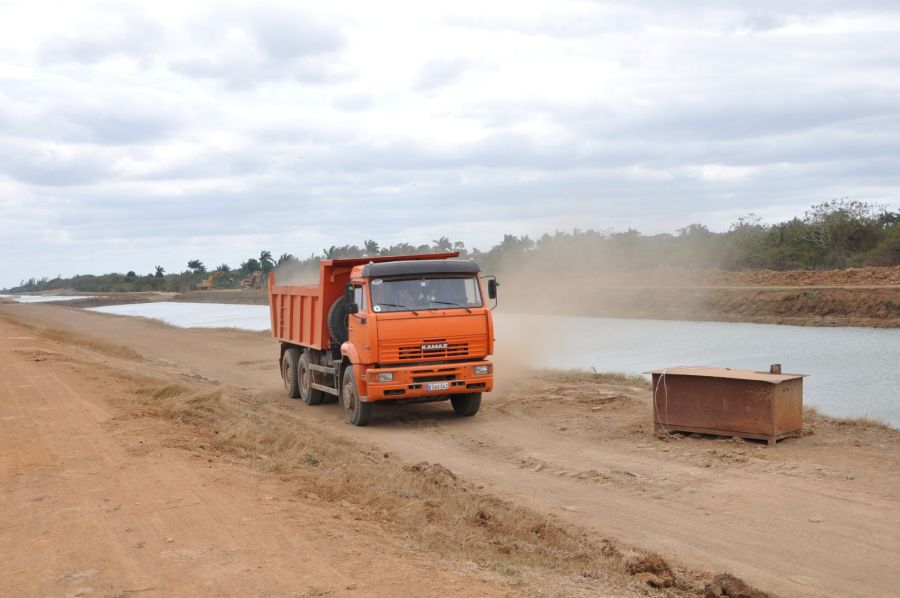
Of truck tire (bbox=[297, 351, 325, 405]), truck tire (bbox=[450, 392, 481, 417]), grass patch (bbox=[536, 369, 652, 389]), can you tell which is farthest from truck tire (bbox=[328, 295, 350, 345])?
grass patch (bbox=[536, 369, 652, 389])

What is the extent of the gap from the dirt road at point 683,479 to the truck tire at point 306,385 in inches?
12.3

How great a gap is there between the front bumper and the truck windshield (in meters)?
1.02

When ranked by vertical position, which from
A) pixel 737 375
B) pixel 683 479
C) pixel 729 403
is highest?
pixel 737 375

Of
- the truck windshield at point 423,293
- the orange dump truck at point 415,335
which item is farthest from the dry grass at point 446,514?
the truck windshield at point 423,293

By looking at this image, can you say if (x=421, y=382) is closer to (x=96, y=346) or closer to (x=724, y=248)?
(x=96, y=346)

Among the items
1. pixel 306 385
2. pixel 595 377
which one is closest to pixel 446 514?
pixel 306 385

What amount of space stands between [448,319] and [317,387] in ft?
14.6

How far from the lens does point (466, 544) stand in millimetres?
7895

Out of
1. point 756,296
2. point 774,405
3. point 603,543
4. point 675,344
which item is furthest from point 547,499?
point 756,296

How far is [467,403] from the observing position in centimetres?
1675

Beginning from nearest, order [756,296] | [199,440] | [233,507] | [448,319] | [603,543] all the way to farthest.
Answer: [233,507] < [603,543] < [199,440] < [448,319] < [756,296]

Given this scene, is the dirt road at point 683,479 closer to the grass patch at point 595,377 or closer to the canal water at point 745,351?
the grass patch at point 595,377

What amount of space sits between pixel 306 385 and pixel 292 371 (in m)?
1.15

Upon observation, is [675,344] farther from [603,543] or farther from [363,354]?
[603,543]
